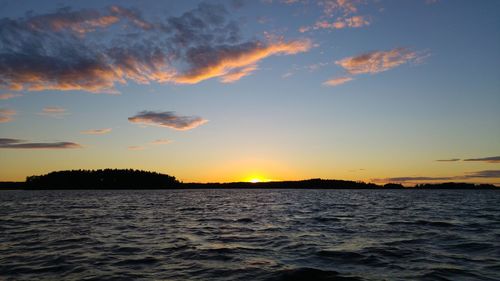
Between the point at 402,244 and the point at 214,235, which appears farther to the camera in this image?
the point at 214,235

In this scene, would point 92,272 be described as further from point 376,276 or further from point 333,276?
point 376,276

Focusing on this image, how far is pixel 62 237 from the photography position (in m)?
25.2

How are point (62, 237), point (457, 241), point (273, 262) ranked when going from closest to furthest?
point (273, 262) → point (457, 241) → point (62, 237)

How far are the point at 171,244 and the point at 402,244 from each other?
13.6 m

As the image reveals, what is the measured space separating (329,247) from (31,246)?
1706 cm

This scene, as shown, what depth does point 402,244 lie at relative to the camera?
22125 millimetres

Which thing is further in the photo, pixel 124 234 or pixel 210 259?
pixel 124 234

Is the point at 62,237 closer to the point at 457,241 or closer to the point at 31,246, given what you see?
the point at 31,246

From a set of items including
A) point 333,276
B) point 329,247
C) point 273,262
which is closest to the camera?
point 333,276

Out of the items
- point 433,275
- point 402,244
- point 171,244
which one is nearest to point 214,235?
point 171,244

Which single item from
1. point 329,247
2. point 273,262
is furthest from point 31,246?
point 329,247

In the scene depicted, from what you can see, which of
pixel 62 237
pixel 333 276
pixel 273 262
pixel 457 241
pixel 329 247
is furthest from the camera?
pixel 62 237

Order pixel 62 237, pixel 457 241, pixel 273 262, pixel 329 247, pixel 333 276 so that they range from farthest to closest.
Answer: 1. pixel 62 237
2. pixel 457 241
3. pixel 329 247
4. pixel 273 262
5. pixel 333 276

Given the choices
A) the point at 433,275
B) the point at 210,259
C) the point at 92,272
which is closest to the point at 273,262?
the point at 210,259
